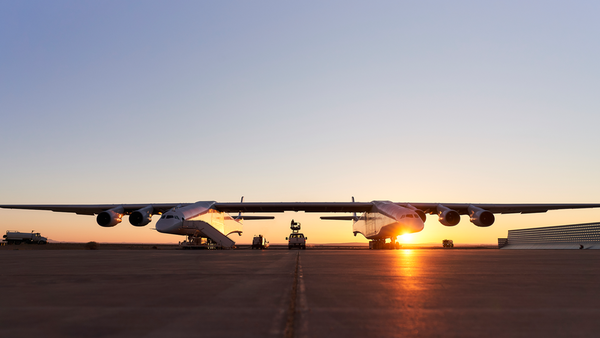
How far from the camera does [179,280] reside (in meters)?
6.26

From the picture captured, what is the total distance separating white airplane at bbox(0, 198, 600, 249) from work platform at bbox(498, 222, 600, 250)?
2.88 m

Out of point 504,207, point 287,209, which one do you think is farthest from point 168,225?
point 504,207

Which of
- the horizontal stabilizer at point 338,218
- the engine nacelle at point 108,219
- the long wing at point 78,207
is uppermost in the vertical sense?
the long wing at point 78,207

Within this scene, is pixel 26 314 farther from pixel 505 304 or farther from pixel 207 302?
pixel 505 304

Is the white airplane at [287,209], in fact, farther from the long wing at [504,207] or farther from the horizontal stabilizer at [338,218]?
the horizontal stabilizer at [338,218]

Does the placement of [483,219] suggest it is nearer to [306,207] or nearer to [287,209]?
[306,207]

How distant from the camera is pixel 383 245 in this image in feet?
123

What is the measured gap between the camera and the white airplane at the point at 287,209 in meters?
32.5

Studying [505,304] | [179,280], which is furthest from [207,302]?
[505,304]

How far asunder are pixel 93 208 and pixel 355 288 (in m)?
42.7

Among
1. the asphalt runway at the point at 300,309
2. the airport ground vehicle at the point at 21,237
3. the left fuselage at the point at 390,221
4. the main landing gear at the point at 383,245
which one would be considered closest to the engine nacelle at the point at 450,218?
the left fuselage at the point at 390,221

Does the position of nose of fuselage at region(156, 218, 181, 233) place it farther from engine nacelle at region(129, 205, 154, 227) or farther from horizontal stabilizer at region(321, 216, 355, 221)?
horizontal stabilizer at region(321, 216, 355, 221)

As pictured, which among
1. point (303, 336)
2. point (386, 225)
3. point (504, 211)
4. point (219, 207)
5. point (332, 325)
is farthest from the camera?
point (504, 211)

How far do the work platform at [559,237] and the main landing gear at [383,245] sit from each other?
13.5 metres
